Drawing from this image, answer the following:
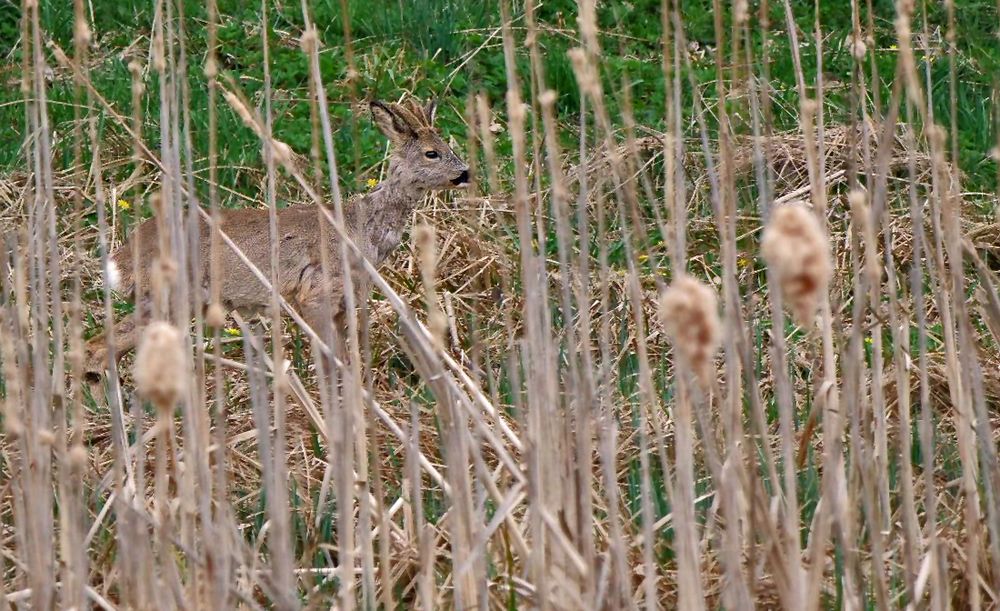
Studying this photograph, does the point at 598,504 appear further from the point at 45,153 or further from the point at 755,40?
the point at 755,40

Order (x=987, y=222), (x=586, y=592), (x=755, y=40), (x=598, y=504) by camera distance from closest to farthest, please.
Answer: (x=586, y=592), (x=598, y=504), (x=987, y=222), (x=755, y=40)

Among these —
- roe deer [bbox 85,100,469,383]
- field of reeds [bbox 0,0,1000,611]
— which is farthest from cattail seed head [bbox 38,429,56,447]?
roe deer [bbox 85,100,469,383]

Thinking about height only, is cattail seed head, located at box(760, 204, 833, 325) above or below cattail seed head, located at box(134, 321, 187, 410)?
above

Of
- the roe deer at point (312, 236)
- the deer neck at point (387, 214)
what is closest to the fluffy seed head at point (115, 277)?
the roe deer at point (312, 236)

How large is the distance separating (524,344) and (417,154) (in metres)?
4.25

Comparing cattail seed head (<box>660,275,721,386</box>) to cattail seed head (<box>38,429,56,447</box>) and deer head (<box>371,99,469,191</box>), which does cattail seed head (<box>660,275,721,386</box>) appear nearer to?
cattail seed head (<box>38,429,56,447</box>)

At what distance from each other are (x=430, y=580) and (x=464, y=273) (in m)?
4.14

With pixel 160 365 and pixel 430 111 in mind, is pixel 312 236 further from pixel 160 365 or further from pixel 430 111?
pixel 160 365

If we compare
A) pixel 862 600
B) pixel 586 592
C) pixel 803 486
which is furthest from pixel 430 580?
pixel 803 486

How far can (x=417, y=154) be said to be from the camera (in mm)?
7055

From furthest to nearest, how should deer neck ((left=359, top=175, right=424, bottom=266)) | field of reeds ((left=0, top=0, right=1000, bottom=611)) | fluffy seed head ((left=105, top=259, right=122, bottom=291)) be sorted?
deer neck ((left=359, top=175, right=424, bottom=266)) → fluffy seed head ((left=105, top=259, right=122, bottom=291)) → field of reeds ((left=0, top=0, right=1000, bottom=611))

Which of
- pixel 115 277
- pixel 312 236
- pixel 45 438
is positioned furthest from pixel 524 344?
pixel 312 236

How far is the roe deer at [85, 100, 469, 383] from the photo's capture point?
21.1ft

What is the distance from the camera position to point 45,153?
3068 mm
